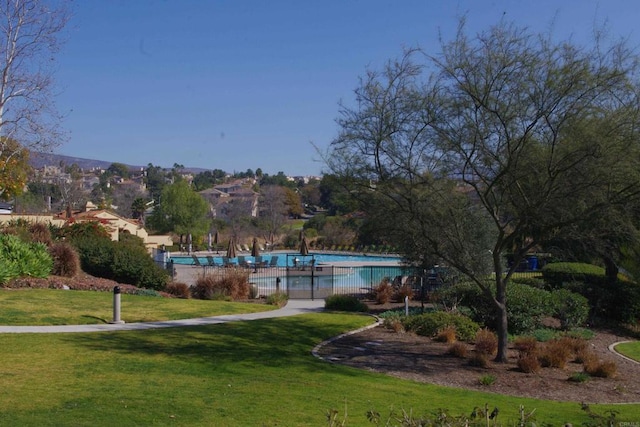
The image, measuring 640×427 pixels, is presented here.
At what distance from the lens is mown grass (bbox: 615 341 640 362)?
17952 millimetres

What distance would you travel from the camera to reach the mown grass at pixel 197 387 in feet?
29.5

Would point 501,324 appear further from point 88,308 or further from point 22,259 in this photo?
point 22,259

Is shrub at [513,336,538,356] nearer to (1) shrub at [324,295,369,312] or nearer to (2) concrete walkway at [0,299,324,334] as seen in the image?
(1) shrub at [324,295,369,312]

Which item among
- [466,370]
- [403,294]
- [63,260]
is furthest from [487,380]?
[63,260]

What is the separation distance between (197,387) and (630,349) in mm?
13523

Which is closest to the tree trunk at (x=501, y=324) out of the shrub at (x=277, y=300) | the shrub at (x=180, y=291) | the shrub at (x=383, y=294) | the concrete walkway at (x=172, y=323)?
the concrete walkway at (x=172, y=323)

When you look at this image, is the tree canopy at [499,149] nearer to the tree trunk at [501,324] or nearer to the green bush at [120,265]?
the tree trunk at [501,324]

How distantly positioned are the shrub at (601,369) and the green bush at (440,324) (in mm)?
3688

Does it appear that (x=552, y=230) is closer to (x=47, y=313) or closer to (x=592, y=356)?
(x=592, y=356)

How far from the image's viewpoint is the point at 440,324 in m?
18.2

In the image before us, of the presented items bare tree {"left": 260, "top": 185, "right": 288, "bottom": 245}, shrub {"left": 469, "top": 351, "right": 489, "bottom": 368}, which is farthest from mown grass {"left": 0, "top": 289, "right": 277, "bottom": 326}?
bare tree {"left": 260, "top": 185, "right": 288, "bottom": 245}

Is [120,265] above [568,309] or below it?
above

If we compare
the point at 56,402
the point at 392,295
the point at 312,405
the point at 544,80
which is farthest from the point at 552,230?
the point at 392,295

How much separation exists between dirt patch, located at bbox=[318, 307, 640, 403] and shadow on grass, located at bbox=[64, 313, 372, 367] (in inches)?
33.6
